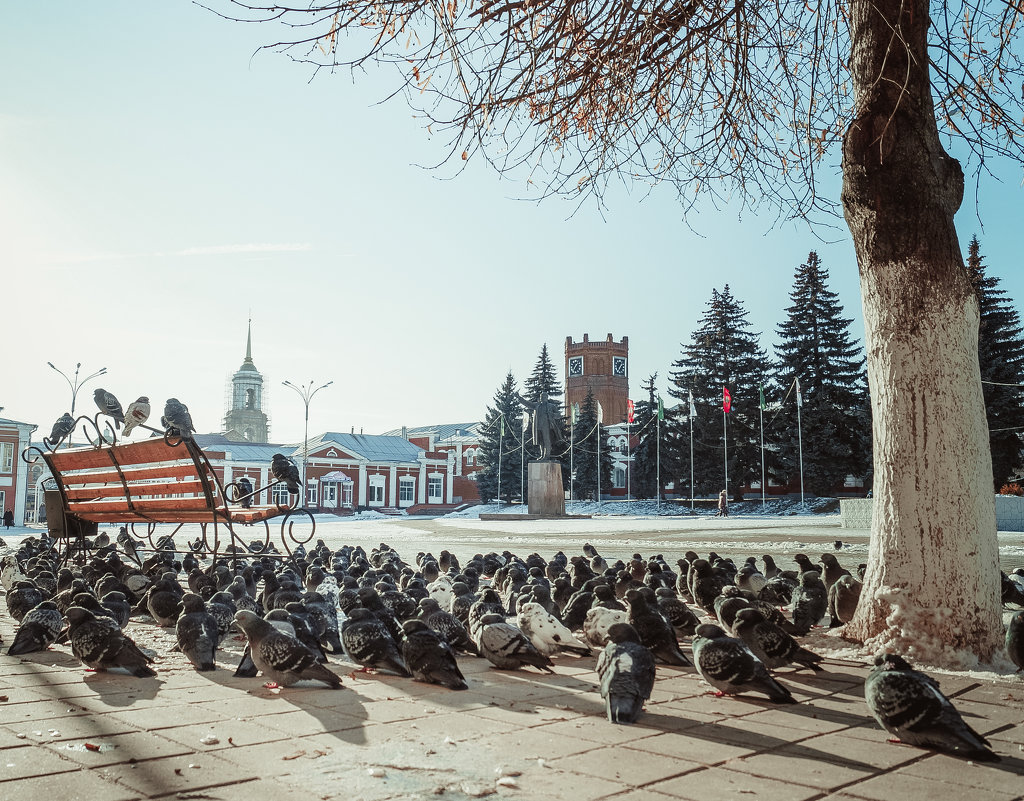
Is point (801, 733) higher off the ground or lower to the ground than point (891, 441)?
lower

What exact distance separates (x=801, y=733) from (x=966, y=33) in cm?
484

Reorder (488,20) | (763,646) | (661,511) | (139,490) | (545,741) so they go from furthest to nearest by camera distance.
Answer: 1. (661,511)
2. (139,490)
3. (488,20)
4. (763,646)
5. (545,741)

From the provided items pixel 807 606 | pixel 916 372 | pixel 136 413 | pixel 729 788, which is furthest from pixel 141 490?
pixel 729 788

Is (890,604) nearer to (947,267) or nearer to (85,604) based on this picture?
(947,267)

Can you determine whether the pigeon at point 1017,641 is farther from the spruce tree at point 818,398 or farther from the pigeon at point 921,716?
the spruce tree at point 818,398

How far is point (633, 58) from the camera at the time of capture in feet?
19.6

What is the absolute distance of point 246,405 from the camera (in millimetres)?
141500

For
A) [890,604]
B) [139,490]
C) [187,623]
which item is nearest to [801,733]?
[890,604]

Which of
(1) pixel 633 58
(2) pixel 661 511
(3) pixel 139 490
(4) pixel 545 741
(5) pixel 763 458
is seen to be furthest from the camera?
(2) pixel 661 511

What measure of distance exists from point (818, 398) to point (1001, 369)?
37.4 feet

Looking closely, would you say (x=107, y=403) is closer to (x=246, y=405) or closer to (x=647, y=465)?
(x=647, y=465)

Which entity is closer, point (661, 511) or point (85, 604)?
point (85, 604)

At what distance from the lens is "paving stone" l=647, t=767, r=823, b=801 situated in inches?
98.3

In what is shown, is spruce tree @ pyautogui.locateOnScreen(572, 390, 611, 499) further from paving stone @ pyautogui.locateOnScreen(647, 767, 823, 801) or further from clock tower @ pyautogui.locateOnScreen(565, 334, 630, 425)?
paving stone @ pyautogui.locateOnScreen(647, 767, 823, 801)
